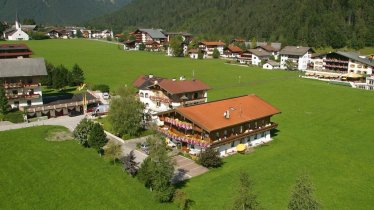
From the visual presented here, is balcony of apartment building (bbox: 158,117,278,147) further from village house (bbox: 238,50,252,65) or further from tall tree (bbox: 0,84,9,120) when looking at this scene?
village house (bbox: 238,50,252,65)

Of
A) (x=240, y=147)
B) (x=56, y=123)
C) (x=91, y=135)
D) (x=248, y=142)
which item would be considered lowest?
(x=248, y=142)

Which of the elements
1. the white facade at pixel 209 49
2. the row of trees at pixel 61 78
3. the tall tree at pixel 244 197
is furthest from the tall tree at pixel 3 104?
the white facade at pixel 209 49

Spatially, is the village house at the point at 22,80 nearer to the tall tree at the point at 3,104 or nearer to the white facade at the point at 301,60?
the tall tree at the point at 3,104

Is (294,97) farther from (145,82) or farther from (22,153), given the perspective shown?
(22,153)

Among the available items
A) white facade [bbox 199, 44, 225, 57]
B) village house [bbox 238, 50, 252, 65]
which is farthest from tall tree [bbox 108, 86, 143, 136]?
white facade [bbox 199, 44, 225, 57]

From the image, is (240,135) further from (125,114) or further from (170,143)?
(125,114)

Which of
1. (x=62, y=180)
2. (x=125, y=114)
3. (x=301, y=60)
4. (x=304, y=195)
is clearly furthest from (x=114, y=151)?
(x=301, y=60)
